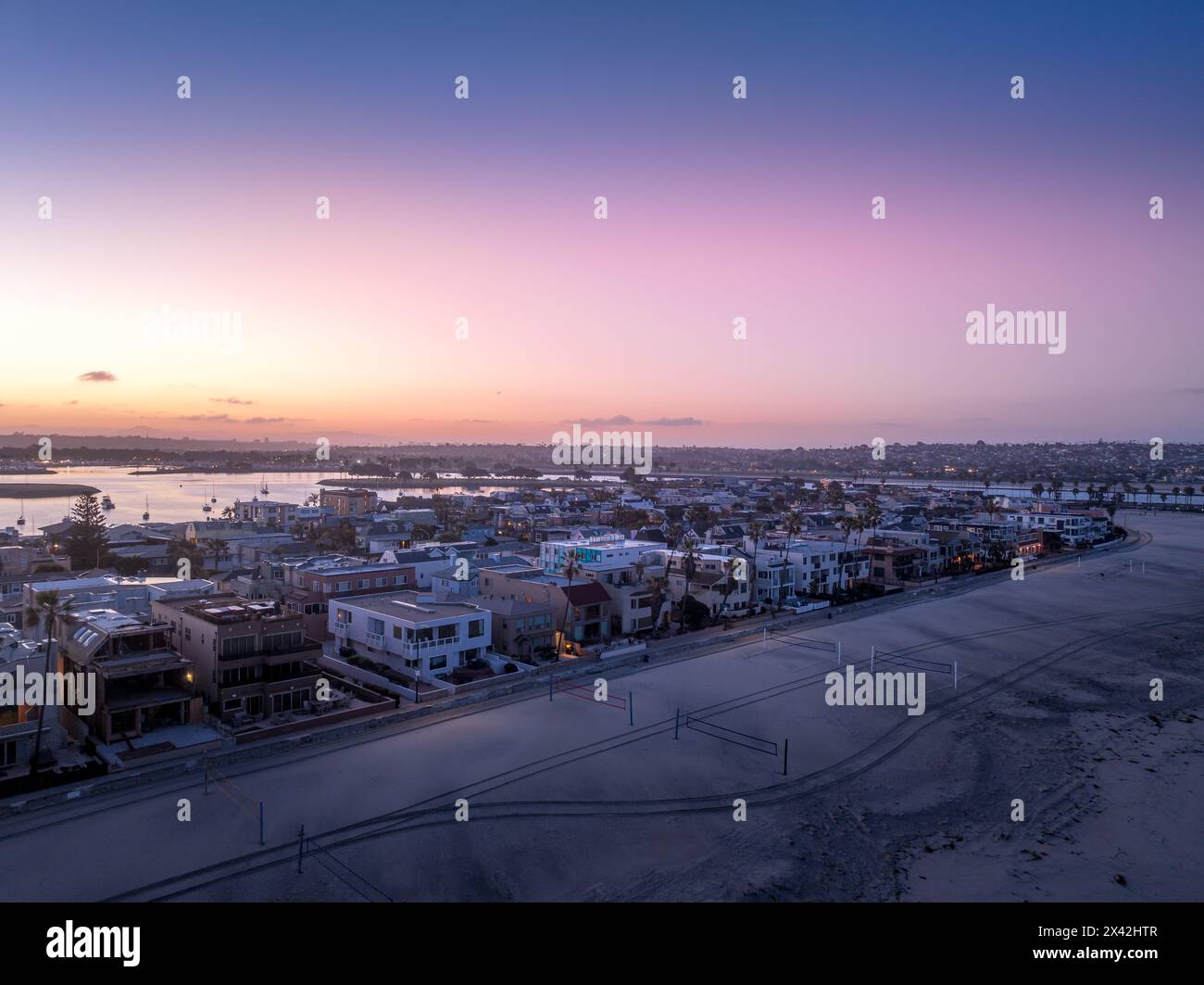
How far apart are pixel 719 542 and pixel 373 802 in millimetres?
38868

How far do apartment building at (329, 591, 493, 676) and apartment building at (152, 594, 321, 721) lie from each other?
3751mm

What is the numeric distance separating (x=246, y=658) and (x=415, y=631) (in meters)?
5.64

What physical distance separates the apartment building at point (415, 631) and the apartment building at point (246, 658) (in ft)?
12.3

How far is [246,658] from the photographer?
21.8 metres

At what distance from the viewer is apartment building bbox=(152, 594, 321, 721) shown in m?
21.5

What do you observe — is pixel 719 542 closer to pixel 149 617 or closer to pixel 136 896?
pixel 149 617

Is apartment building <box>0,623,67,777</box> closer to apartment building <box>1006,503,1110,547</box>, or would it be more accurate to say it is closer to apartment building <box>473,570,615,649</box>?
apartment building <box>473,570,615,649</box>

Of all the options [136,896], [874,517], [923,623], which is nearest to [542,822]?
[136,896]

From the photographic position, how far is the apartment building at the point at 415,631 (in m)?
26.3
